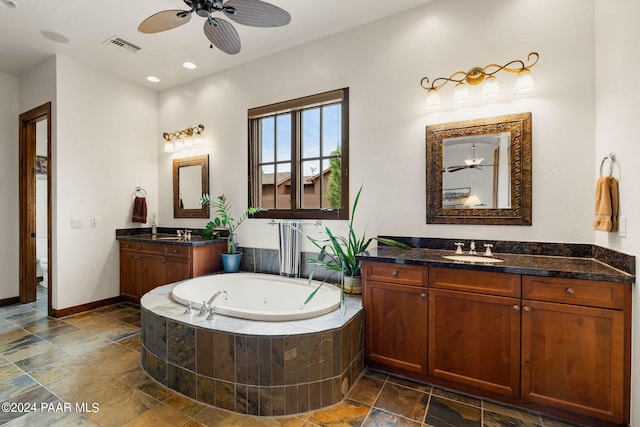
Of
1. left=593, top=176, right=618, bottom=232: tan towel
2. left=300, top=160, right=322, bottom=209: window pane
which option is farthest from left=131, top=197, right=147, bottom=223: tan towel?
left=593, top=176, right=618, bottom=232: tan towel

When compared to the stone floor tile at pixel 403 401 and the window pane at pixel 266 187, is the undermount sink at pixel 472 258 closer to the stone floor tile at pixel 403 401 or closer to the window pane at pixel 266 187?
the stone floor tile at pixel 403 401

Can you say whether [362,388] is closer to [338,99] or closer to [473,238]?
[473,238]

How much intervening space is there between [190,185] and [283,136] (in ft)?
5.16

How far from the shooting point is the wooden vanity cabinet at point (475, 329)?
1821 mm

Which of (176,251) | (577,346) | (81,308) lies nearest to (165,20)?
(176,251)

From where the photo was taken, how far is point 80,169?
3.56m

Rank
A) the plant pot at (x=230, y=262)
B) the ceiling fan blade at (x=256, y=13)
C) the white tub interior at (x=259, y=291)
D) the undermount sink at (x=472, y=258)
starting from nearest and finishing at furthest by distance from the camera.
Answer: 1. the ceiling fan blade at (x=256, y=13)
2. the undermount sink at (x=472, y=258)
3. the white tub interior at (x=259, y=291)
4. the plant pot at (x=230, y=262)

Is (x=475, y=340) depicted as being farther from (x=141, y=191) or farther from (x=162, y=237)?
(x=141, y=191)

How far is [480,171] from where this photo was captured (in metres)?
2.35

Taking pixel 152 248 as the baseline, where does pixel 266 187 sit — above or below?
above

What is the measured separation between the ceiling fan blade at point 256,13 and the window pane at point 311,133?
1.14m

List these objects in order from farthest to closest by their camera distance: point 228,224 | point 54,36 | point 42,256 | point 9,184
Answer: point 42,256 → point 9,184 → point 228,224 → point 54,36

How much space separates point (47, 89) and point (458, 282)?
15.3 feet

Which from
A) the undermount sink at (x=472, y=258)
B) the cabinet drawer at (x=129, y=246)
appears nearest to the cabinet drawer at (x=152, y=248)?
the cabinet drawer at (x=129, y=246)
